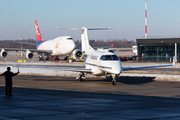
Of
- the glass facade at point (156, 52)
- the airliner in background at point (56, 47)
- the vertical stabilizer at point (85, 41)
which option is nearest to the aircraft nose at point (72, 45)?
the airliner in background at point (56, 47)

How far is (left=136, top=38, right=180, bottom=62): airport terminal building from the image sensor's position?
3063 inches

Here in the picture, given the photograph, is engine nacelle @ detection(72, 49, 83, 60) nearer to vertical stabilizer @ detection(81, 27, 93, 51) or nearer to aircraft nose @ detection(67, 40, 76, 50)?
vertical stabilizer @ detection(81, 27, 93, 51)

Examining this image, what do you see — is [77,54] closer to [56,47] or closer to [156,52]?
[56,47]

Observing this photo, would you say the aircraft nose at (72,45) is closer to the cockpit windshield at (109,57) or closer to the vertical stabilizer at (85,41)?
the vertical stabilizer at (85,41)

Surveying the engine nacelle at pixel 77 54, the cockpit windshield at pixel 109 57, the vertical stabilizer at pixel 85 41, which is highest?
the vertical stabilizer at pixel 85 41

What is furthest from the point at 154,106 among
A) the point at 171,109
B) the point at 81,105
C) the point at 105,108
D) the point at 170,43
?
the point at 170,43

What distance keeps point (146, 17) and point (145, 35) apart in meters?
4.79

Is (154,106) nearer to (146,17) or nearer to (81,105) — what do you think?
(81,105)

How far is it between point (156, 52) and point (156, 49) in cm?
78

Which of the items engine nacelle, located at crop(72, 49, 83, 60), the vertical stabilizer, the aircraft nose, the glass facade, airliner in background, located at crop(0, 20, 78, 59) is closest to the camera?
the vertical stabilizer

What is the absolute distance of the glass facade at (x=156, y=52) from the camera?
259 feet

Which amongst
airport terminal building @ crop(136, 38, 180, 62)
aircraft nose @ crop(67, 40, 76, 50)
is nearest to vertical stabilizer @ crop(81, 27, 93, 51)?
aircraft nose @ crop(67, 40, 76, 50)

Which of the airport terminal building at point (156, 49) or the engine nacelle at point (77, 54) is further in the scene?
the airport terminal building at point (156, 49)

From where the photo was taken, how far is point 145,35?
277 feet
